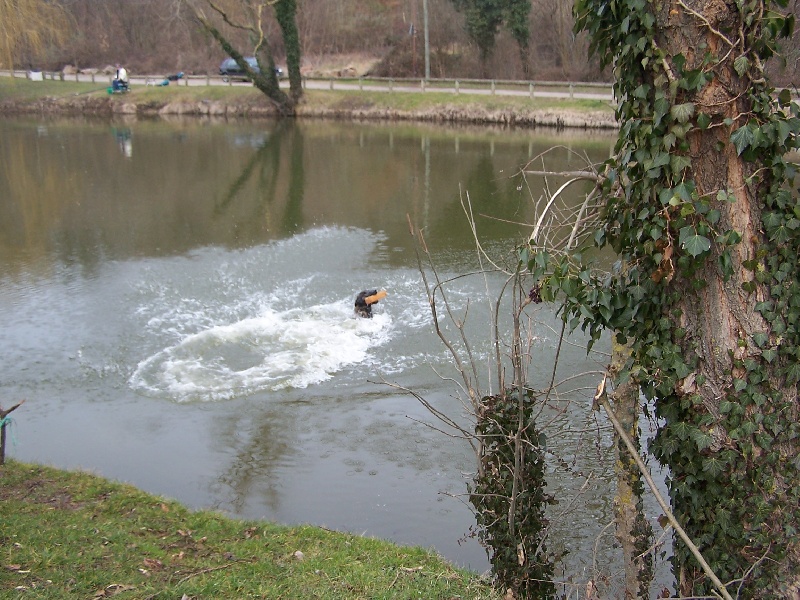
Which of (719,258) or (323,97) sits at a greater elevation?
(323,97)

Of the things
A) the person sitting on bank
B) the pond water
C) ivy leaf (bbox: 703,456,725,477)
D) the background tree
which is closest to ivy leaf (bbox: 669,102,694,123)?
the pond water

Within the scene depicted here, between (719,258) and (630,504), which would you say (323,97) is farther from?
(719,258)

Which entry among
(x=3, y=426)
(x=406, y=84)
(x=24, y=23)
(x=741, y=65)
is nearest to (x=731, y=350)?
(x=741, y=65)

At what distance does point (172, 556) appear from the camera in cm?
650

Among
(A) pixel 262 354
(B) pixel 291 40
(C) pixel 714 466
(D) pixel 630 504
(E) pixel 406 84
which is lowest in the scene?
(A) pixel 262 354

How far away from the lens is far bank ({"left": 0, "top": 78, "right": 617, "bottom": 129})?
3825 centimetres

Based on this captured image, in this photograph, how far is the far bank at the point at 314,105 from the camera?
1506 inches

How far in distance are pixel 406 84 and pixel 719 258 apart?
1660 inches

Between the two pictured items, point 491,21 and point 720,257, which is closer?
point 720,257

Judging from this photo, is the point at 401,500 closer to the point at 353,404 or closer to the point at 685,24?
the point at 353,404

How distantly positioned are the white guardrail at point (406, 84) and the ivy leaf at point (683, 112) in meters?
34.0

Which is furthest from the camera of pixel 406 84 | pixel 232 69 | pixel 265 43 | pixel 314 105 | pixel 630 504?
pixel 232 69

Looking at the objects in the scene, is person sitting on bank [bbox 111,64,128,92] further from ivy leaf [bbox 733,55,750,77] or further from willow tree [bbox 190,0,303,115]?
ivy leaf [bbox 733,55,750,77]

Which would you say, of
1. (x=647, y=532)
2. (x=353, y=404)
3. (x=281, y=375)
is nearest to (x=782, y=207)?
(x=647, y=532)
